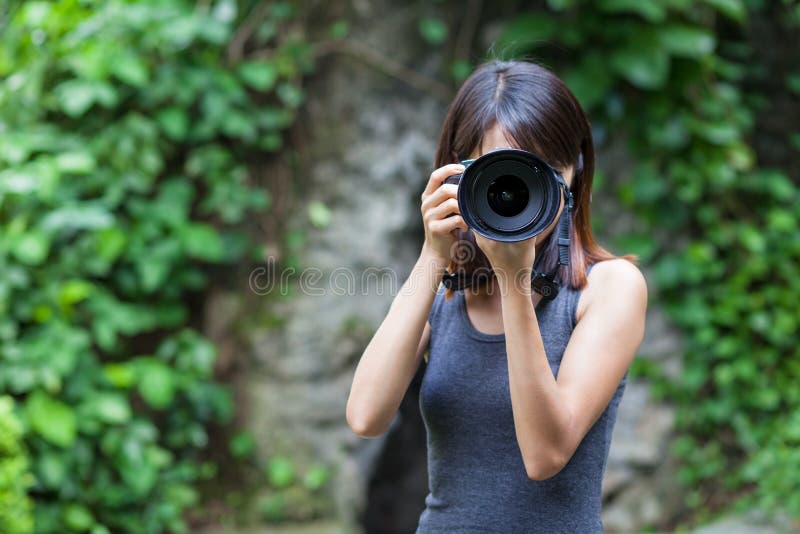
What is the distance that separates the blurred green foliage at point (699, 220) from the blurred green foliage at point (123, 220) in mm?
1352

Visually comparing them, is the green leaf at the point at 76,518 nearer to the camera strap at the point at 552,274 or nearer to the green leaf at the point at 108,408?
the green leaf at the point at 108,408

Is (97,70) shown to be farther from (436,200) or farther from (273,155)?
(436,200)

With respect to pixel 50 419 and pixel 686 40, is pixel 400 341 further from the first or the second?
pixel 686 40

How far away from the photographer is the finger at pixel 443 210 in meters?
1.20

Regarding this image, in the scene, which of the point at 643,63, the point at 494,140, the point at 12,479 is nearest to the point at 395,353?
the point at 494,140

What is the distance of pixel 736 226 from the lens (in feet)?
11.9

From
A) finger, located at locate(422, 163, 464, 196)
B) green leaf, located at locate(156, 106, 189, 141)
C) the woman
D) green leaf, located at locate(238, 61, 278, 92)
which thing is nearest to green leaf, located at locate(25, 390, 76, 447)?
green leaf, located at locate(156, 106, 189, 141)

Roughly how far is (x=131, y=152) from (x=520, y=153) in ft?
7.96

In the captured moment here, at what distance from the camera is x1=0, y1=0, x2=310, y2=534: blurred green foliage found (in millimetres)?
2805

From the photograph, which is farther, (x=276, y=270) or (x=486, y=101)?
(x=276, y=270)

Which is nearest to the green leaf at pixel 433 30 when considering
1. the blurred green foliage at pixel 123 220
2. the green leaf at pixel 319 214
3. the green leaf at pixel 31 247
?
the blurred green foliage at pixel 123 220

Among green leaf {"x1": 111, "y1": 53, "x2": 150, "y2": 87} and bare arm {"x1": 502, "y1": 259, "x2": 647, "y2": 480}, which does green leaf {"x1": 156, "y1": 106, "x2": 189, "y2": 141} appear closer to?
green leaf {"x1": 111, "y1": 53, "x2": 150, "y2": 87}

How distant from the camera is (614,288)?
1231mm

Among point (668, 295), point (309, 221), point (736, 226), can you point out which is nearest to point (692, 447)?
point (668, 295)
